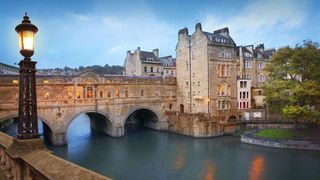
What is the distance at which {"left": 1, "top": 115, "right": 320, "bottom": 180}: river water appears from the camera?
26.5 meters

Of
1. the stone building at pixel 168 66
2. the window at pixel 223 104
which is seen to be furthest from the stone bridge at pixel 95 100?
Result: the stone building at pixel 168 66

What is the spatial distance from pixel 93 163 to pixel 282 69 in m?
28.6

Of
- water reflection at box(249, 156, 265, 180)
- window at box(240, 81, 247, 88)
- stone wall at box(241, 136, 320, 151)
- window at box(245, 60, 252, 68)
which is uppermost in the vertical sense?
window at box(245, 60, 252, 68)

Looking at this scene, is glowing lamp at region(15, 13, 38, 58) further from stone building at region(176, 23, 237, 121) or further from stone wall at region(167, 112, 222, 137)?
stone building at region(176, 23, 237, 121)

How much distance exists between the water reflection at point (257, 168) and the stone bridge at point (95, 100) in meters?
22.4

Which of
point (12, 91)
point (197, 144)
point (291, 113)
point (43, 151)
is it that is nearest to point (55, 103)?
point (12, 91)

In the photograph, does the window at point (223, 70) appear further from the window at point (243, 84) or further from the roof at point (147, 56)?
the roof at point (147, 56)

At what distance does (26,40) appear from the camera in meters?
7.16

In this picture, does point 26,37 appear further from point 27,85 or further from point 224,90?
point 224,90

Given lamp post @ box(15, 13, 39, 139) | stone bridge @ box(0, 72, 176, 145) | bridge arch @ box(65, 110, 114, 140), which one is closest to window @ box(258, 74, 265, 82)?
stone bridge @ box(0, 72, 176, 145)

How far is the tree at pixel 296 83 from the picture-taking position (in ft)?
117

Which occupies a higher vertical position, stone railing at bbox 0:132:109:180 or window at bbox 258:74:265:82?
window at bbox 258:74:265:82

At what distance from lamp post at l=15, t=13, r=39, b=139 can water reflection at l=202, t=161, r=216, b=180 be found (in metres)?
20.8

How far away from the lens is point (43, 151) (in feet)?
22.5
